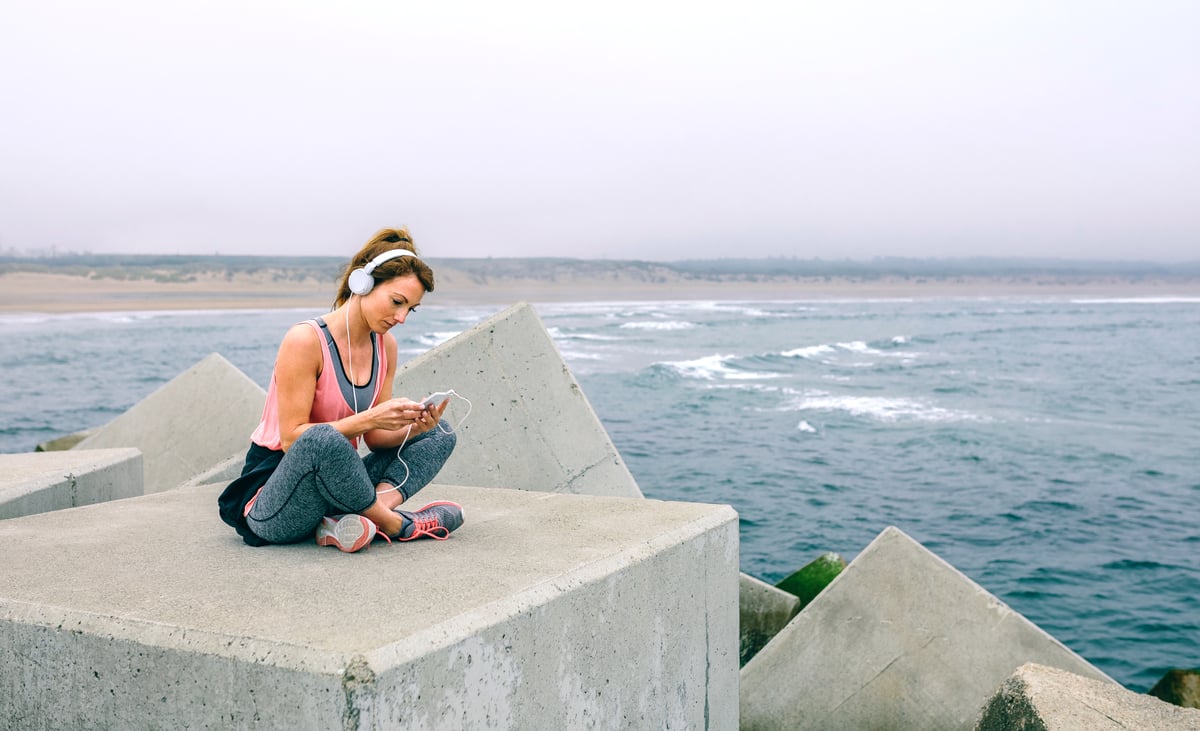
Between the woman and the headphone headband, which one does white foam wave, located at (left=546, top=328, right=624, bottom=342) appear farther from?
the headphone headband

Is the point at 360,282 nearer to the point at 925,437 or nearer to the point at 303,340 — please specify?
the point at 303,340

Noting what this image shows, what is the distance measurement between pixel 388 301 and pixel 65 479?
2.37 m

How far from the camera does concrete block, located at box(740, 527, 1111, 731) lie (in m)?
4.79

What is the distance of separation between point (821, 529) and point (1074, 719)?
813 centimetres

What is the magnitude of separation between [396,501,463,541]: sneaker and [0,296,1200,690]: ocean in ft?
6.70

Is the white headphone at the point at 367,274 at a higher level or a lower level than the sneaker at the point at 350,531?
higher

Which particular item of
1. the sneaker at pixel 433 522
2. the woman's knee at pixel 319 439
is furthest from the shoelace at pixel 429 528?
the woman's knee at pixel 319 439

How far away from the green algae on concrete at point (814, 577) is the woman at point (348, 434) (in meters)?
3.90

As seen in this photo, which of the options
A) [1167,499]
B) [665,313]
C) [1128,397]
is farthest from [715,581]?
[665,313]

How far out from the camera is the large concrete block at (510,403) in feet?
18.4

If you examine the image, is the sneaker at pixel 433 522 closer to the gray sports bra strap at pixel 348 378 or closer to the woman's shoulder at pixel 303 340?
the gray sports bra strap at pixel 348 378

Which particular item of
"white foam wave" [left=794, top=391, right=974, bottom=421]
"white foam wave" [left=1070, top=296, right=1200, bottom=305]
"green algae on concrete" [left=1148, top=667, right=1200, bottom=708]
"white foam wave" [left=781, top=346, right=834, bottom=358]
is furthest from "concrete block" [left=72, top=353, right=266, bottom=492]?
"white foam wave" [left=1070, top=296, right=1200, bottom=305]

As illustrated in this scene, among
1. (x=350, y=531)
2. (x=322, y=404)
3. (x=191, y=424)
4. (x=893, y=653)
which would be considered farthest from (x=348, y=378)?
(x=191, y=424)

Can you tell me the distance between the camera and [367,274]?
11.3 feet
